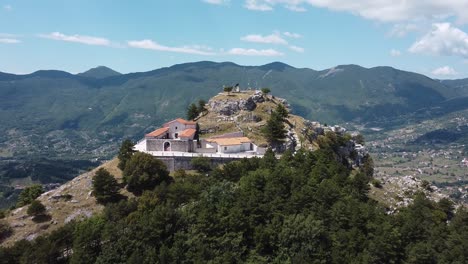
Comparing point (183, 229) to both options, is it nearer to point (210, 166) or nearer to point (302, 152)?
point (210, 166)

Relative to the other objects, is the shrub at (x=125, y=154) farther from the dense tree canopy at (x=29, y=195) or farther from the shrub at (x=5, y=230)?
the shrub at (x=5, y=230)

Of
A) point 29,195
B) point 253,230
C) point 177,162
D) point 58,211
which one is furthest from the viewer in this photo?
point 177,162

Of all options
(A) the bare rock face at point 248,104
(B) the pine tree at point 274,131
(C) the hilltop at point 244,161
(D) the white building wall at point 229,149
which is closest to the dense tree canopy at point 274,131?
(B) the pine tree at point 274,131

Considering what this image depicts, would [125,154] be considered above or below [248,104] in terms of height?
below

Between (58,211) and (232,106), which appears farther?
(232,106)

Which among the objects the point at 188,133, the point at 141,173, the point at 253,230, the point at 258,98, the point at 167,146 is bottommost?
the point at 253,230

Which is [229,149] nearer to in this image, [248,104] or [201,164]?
[201,164]

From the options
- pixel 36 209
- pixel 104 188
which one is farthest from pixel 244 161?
pixel 36 209

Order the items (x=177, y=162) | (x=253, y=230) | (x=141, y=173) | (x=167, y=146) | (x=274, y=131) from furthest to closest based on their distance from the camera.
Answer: (x=274, y=131)
(x=167, y=146)
(x=177, y=162)
(x=141, y=173)
(x=253, y=230)

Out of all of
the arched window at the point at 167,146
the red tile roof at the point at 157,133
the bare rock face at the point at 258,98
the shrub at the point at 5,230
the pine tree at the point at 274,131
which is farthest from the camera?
the bare rock face at the point at 258,98
